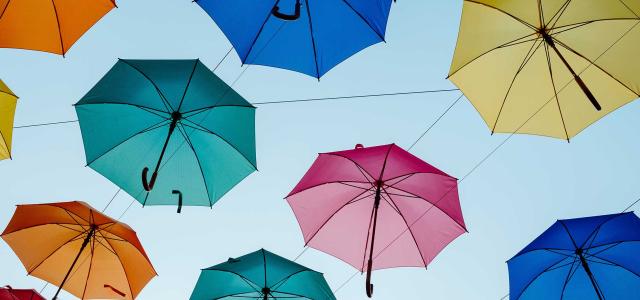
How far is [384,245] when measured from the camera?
7.92 metres

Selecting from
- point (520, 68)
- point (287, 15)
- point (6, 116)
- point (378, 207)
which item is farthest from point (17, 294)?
point (520, 68)

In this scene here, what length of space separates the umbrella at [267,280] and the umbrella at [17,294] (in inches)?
105

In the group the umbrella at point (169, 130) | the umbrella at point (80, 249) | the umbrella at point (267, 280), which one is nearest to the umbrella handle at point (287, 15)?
the umbrella at point (169, 130)

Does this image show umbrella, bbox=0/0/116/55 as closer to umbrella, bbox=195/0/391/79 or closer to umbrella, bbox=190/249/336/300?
umbrella, bbox=195/0/391/79

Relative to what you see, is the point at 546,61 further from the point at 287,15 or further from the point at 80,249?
the point at 80,249

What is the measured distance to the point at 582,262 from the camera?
25.4ft

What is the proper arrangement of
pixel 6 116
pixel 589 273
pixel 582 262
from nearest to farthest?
pixel 6 116
pixel 589 273
pixel 582 262

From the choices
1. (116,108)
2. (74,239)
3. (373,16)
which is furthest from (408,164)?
(74,239)

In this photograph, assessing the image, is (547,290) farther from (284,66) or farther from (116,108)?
(116,108)

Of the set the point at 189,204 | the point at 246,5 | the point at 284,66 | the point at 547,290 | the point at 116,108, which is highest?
the point at 246,5

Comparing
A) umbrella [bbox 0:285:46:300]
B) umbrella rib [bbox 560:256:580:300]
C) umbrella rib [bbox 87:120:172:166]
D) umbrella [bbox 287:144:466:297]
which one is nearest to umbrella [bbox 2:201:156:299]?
umbrella [bbox 0:285:46:300]

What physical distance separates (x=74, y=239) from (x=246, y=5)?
165 inches

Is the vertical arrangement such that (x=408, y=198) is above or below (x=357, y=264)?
above

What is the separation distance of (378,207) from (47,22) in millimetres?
4719
